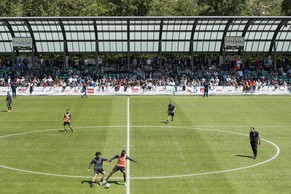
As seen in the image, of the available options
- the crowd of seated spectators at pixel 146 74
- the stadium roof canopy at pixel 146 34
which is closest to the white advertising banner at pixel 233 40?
the stadium roof canopy at pixel 146 34

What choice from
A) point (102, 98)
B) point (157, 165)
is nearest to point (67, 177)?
point (157, 165)

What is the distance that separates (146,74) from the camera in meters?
72.6

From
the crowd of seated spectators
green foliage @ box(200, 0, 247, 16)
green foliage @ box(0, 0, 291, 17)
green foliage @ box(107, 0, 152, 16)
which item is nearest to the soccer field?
the crowd of seated spectators

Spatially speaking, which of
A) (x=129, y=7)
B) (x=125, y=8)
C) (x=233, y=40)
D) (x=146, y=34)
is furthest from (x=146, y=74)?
(x=125, y=8)

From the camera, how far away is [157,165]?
27922mm

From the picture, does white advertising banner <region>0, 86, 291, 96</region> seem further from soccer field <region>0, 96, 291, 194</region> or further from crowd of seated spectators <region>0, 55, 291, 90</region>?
soccer field <region>0, 96, 291, 194</region>

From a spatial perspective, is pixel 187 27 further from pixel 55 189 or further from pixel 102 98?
pixel 55 189

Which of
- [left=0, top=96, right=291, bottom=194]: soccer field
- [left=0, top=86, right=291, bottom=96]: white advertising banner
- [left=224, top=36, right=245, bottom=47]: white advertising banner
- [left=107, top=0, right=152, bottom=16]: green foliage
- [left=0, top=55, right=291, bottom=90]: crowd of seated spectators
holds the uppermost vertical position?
[left=107, top=0, right=152, bottom=16]: green foliage

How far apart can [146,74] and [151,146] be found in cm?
4008

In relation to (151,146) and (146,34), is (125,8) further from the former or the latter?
(151,146)

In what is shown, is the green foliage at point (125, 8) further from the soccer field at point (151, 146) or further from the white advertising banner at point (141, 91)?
the soccer field at point (151, 146)

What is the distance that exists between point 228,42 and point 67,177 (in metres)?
48.5

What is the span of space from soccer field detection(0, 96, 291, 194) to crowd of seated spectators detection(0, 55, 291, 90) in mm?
11187

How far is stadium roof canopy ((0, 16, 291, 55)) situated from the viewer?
67438mm
